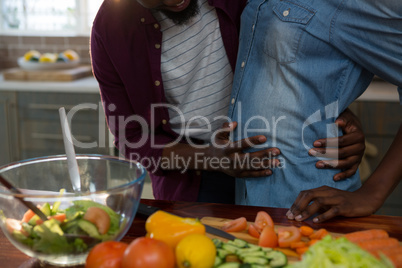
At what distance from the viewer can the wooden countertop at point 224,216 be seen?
867 millimetres

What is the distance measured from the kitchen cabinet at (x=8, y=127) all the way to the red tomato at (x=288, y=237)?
2268 millimetres

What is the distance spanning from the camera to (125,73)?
4.59 feet

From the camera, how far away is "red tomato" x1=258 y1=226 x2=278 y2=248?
0.85 m

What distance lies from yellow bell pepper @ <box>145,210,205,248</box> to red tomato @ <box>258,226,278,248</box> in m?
0.11

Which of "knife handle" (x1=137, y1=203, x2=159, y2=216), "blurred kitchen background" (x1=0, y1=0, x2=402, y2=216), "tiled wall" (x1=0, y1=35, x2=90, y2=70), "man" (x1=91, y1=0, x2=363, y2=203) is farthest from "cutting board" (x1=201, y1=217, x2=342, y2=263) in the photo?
"tiled wall" (x1=0, y1=35, x2=90, y2=70)

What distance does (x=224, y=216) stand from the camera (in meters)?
1.00

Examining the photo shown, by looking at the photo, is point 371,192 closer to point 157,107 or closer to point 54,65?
point 157,107

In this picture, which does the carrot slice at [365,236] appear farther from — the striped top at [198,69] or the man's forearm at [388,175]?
the striped top at [198,69]

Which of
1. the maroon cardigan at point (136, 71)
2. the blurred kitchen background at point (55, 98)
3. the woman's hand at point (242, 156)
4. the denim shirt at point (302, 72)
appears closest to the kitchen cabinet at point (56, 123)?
the blurred kitchen background at point (55, 98)

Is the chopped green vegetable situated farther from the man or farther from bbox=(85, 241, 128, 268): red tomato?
the man

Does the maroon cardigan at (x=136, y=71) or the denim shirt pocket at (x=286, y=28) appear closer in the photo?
the denim shirt pocket at (x=286, y=28)

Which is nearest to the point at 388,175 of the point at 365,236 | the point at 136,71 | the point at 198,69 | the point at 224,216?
the point at 365,236

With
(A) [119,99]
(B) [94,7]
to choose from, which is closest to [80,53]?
(B) [94,7]

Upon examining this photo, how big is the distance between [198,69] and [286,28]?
0.38 metres
